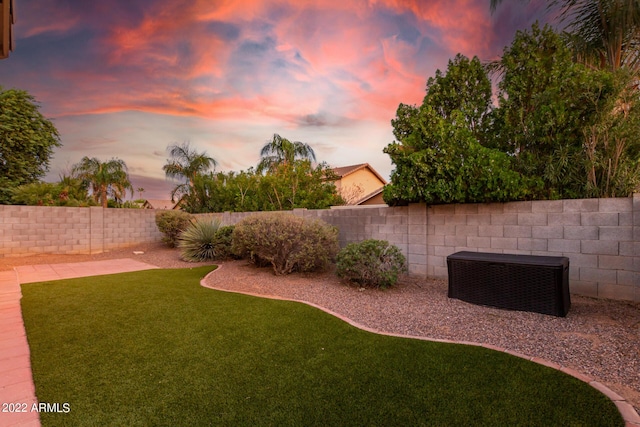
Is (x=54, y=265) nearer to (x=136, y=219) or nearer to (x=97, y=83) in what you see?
(x=136, y=219)

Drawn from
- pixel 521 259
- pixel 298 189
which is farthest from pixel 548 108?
pixel 298 189

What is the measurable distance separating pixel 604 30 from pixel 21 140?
22.0 meters

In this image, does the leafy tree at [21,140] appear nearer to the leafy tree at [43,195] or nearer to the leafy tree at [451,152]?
the leafy tree at [43,195]

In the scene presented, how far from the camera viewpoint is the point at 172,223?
11.6 metres

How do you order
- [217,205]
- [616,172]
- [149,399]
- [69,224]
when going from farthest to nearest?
[217,205], [69,224], [616,172], [149,399]

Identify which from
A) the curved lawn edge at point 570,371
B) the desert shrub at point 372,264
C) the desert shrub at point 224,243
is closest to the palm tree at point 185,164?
the desert shrub at point 224,243

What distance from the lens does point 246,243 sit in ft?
21.6

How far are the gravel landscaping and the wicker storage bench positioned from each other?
0.14 meters

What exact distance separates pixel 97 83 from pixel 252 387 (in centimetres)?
951

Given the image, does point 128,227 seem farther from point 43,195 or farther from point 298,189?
point 298,189

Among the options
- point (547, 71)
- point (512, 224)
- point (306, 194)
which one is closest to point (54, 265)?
point (306, 194)

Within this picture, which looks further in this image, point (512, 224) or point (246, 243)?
point (246, 243)

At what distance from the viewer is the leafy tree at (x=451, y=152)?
16.6 ft

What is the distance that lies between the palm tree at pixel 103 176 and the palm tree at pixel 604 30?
22606 millimetres
